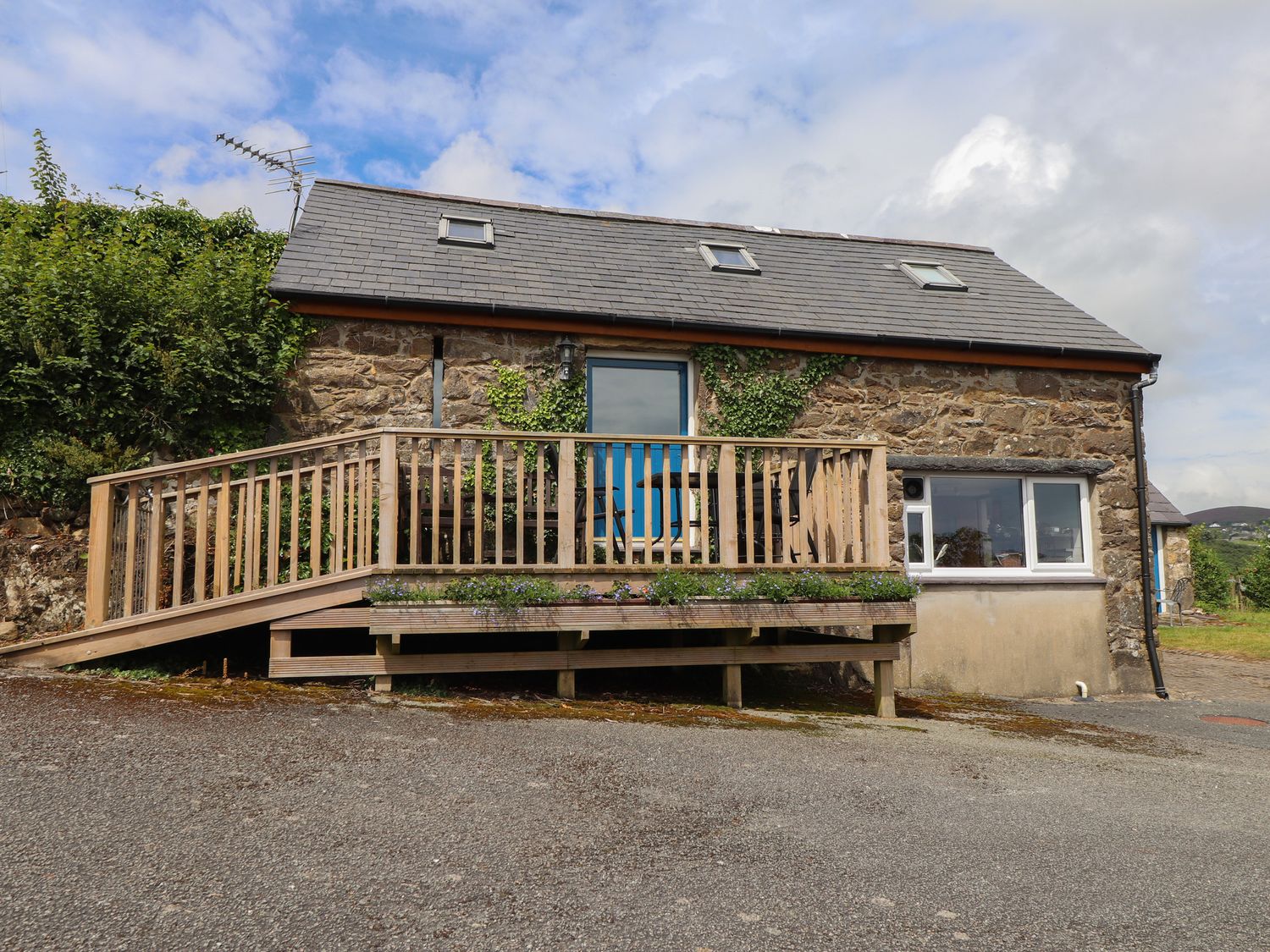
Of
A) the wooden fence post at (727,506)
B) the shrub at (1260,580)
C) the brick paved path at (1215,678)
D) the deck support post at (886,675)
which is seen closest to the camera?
the wooden fence post at (727,506)

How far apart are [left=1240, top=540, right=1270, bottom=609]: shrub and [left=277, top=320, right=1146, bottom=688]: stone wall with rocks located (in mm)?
14734

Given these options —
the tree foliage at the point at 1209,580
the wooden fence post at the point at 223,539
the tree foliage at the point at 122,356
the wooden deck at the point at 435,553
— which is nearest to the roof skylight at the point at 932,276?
the wooden deck at the point at 435,553

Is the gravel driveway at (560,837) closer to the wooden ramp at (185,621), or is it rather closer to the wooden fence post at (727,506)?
the wooden ramp at (185,621)

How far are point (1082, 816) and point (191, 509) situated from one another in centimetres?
691

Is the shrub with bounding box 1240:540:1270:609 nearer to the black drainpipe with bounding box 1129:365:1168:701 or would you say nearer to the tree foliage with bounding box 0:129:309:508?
the black drainpipe with bounding box 1129:365:1168:701

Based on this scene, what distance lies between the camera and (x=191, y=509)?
7.20 m

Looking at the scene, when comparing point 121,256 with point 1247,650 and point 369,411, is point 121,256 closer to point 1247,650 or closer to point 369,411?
point 369,411

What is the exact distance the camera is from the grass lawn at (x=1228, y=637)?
1359 centimetres

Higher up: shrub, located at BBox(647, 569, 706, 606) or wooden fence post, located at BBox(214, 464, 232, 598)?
wooden fence post, located at BBox(214, 464, 232, 598)

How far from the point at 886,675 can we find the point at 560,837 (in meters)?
3.99

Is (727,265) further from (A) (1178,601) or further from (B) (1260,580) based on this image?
(B) (1260,580)

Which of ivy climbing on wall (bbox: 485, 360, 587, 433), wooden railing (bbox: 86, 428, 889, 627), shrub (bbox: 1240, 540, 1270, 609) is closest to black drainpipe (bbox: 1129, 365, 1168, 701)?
wooden railing (bbox: 86, 428, 889, 627)

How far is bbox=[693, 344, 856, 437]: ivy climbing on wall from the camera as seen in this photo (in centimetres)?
848

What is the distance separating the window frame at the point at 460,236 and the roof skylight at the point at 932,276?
17.8 ft
